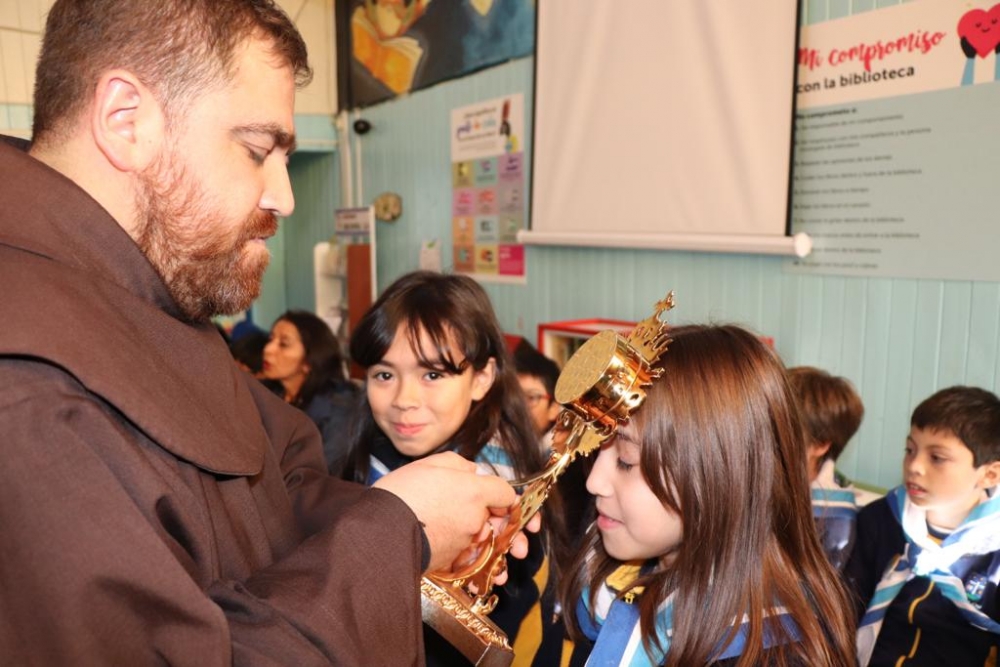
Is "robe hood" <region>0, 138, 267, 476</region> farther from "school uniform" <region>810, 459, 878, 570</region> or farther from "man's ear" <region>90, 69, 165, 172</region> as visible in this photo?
"school uniform" <region>810, 459, 878, 570</region>

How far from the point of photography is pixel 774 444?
141cm

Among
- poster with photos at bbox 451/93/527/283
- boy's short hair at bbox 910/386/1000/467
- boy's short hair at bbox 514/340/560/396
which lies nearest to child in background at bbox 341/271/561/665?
boy's short hair at bbox 514/340/560/396

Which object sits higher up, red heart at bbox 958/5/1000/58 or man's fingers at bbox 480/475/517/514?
red heart at bbox 958/5/1000/58

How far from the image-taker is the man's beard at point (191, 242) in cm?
111

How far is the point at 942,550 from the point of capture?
2.21m

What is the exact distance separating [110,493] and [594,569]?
1.06m

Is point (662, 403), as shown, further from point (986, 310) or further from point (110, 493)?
point (986, 310)

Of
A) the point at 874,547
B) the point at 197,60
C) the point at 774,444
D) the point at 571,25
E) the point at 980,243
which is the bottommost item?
the point at 874,547

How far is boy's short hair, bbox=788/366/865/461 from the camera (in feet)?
8.60

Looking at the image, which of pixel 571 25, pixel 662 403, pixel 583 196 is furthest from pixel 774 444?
pixel 571 25

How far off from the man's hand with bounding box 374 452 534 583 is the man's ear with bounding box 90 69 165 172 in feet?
1.93

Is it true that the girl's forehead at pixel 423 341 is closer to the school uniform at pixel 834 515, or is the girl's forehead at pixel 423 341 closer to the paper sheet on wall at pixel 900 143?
the school uniform at pixel 834 515

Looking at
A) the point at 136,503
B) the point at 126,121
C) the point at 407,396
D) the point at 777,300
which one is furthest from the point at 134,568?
the point at 777,300

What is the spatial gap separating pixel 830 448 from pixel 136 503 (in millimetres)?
2330
